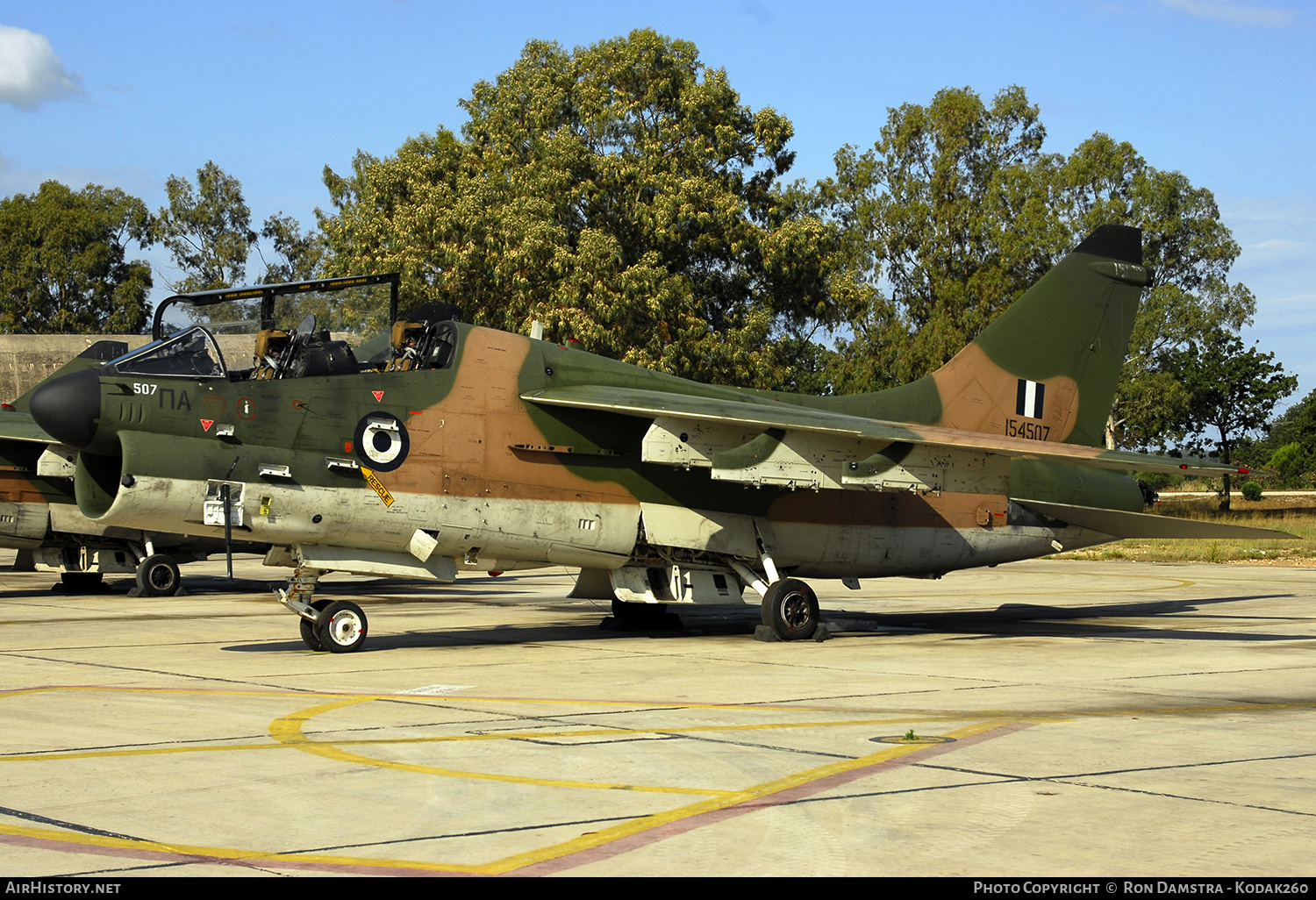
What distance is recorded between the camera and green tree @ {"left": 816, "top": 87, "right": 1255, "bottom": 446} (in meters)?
63.6

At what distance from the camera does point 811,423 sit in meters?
14.3

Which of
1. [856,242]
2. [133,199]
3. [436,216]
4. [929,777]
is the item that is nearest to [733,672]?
[929,777]

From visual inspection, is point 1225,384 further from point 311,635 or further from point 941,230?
point 311,635

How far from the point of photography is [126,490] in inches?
490

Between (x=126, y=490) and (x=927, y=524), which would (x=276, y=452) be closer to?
(x=126, y=490)

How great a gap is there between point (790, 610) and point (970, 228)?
53.5 m

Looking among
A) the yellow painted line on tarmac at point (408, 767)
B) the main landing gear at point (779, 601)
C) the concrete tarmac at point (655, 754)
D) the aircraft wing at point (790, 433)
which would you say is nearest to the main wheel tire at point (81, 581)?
the concrete tarmac at point (655, 754)

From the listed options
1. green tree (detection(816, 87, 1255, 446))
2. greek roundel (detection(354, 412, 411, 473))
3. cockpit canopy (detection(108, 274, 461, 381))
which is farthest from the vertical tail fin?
green tree (detection(816, 87, 1255, 446))

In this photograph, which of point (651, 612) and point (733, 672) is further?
point (651, 612)

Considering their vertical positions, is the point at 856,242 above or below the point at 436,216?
above

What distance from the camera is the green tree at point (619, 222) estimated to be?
131ft

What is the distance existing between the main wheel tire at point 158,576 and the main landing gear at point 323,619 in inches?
416

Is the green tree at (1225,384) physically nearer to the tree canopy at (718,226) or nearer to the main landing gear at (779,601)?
the tree canopy at (718,226)
